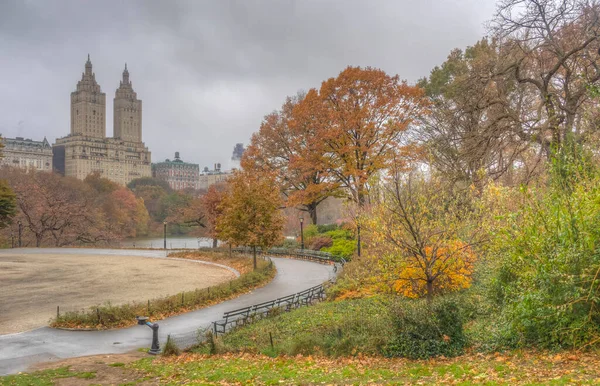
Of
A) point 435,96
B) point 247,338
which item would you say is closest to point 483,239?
point 247,338

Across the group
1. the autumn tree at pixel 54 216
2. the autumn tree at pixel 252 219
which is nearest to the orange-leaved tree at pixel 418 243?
the autumn tree at pixel 252 219

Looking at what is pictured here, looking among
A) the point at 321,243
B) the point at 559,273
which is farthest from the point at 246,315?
the point at 321,243

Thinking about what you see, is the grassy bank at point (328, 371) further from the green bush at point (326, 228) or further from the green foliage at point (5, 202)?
the green foliage at point (5, 202)

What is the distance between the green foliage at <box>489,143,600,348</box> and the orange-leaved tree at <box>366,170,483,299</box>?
3646 mm

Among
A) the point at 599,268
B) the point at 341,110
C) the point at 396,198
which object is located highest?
the point at 341,110

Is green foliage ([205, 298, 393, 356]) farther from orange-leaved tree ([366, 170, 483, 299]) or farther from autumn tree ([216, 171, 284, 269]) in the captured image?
autumn tree ([216, 171, 284, 269])

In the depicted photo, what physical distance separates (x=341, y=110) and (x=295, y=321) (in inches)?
892

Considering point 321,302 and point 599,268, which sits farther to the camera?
point 321,302

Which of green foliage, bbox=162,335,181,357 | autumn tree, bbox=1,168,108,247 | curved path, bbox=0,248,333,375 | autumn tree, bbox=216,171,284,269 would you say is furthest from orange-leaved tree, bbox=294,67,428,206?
autumn tree, bbox=1,168,108,247

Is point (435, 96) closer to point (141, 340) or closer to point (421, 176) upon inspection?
point (421, 176)

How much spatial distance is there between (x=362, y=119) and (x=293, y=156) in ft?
24.8

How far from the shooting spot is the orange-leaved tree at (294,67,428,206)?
116 ft

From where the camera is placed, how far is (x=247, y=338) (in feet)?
53.1

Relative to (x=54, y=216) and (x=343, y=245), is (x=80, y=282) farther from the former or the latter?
(x=54, y=216)
